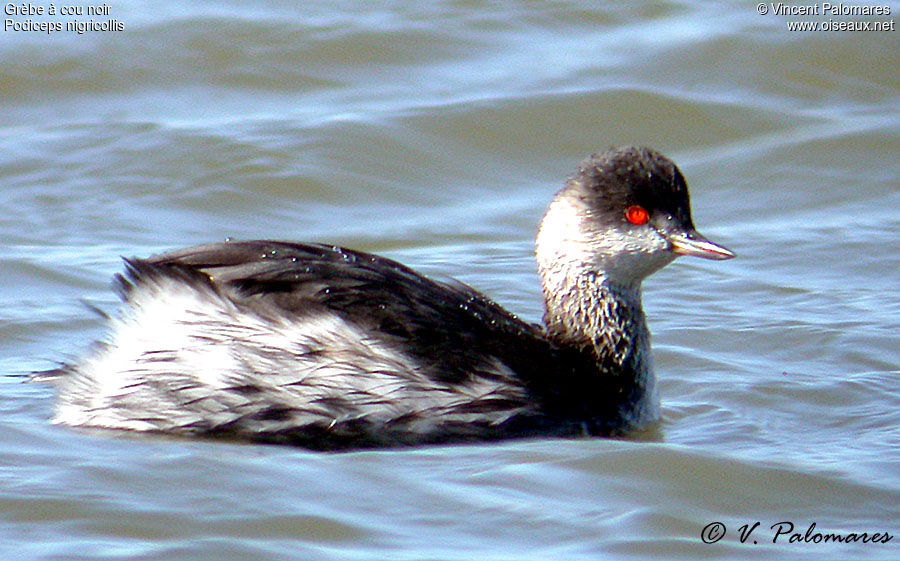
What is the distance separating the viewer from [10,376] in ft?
20.7

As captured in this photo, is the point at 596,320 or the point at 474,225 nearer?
the point at 596,320

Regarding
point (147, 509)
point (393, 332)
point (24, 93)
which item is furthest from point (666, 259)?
point (24, 93)

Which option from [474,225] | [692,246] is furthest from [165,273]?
[474,225]

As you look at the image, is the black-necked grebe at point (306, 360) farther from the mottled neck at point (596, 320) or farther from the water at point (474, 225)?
the mottled neck at point (596, 320)

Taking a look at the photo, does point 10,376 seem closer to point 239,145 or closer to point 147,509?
point 147,509

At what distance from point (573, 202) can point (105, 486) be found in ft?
6.74

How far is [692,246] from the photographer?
6086mm

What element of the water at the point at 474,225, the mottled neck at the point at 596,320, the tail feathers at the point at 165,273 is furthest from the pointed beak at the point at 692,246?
the tail feathers at the point at 165,273

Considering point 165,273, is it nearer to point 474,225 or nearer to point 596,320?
point 596,320

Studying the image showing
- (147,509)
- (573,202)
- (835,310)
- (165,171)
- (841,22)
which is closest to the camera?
(147,509)

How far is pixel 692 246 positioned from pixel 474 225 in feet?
8.86

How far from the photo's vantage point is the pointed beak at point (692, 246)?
6.09 metres

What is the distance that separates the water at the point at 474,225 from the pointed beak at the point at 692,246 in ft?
1.97

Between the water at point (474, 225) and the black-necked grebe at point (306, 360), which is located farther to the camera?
the black-necked grebe at point (306, 360)
